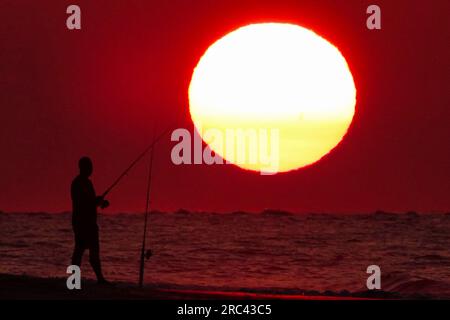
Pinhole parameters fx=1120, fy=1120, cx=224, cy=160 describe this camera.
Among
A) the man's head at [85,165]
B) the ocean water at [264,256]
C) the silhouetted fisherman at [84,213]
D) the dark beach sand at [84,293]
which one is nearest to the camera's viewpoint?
the dark beach sand at [84,293]

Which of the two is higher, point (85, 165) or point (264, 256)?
point (264, 256)

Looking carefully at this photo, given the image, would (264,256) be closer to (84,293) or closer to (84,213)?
(84,213)

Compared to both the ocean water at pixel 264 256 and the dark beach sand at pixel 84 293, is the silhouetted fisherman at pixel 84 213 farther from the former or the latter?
the ocean water at pixel 264 256

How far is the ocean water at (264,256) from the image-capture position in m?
24.9

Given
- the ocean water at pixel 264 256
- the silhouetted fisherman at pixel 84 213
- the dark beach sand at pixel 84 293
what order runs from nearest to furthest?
the dark beach sand at pixel 84 293 < the silhouetted fisherman at pixel 84 213 < the ocean water at pixel 264 256

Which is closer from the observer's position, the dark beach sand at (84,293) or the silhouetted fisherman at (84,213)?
the dark beach sand at (84,293)

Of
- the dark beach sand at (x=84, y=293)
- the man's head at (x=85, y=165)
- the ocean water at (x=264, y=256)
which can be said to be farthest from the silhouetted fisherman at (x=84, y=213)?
the ocean water at (x=264, y=256)

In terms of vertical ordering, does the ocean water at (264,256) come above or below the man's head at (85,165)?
above

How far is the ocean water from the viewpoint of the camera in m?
24.9

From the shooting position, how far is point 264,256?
37.4 meters

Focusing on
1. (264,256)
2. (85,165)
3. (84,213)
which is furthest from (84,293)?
(264,256)

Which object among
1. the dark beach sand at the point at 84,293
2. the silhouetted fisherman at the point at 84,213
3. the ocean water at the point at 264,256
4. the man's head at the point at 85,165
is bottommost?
the dark beach sand at the point at 84,293

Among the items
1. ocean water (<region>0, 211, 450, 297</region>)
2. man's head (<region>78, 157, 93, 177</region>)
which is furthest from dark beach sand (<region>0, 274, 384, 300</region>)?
ocean water (<region>0, 211, 450, 297</region>)

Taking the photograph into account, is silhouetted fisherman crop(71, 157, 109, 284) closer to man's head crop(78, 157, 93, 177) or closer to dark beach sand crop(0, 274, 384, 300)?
man's head crop(78, 157, 93, 177)
